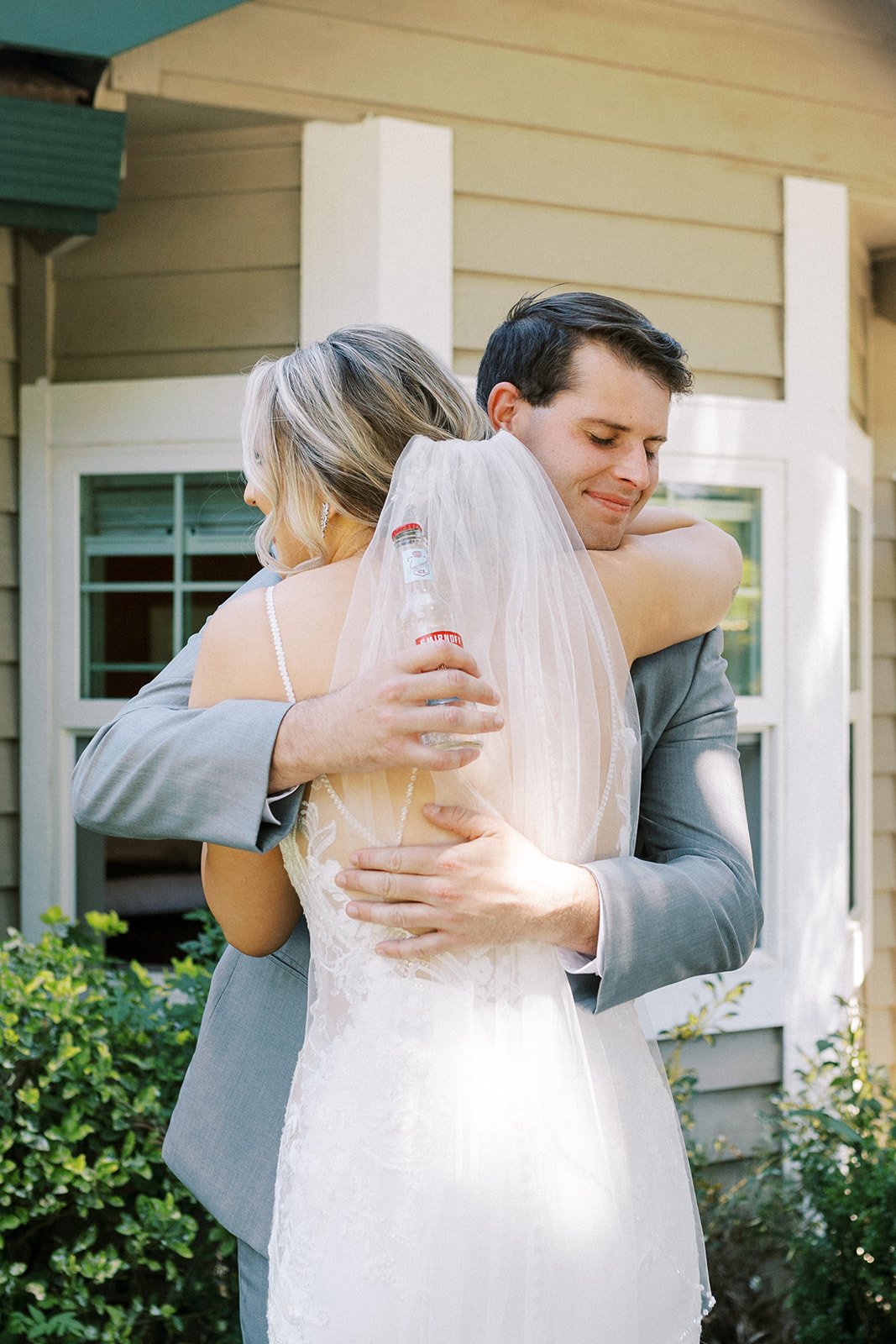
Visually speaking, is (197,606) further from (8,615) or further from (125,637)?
(8,615)

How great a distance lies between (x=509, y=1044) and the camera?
4.50 feet

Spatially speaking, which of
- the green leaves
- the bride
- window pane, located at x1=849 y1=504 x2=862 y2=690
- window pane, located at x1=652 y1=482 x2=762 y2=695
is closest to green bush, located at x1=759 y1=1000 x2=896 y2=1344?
the green leaves

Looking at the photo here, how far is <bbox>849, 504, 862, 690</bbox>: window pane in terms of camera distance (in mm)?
4719

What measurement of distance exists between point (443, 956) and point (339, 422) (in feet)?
1.98

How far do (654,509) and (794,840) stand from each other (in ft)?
7.28

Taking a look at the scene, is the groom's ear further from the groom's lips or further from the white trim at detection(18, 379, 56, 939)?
the white trim at detection(18, 379, 56, 939)

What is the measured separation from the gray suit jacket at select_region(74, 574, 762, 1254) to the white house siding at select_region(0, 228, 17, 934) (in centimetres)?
198

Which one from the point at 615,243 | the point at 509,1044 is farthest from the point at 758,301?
the point at 509,1044

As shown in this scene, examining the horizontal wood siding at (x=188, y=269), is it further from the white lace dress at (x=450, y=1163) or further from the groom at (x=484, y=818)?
the white lace dress at (x=450, y=1163)

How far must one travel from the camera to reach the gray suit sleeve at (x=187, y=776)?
1.33 m

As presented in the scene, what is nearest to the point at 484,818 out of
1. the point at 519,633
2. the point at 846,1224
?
the point at 519,633

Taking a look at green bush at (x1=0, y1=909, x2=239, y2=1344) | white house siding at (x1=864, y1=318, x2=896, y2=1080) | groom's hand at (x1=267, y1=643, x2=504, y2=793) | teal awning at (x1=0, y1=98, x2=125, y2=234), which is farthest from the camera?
white house siding at (x1=864, y1=318, x2=896, y2=1080)

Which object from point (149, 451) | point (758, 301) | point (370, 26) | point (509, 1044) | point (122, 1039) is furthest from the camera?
point (758, 301)

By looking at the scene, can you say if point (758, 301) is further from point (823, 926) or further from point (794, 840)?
point (823, 926)
